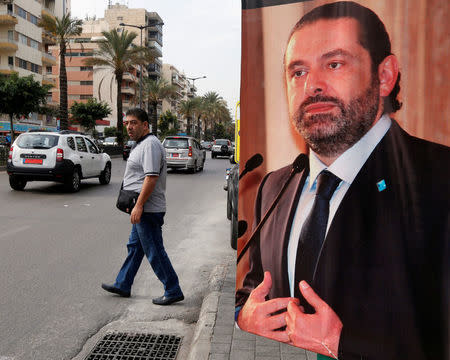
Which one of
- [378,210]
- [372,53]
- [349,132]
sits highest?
[372,53]

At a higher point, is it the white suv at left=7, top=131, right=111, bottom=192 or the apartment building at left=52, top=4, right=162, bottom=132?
the apartment building at left=52, top=4, right=162, bottom=132

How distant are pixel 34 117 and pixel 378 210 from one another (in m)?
61.2

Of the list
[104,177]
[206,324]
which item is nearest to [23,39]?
[104,177]

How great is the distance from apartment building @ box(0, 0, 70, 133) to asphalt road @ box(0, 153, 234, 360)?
44663mm

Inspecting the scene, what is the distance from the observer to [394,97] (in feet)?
6.08

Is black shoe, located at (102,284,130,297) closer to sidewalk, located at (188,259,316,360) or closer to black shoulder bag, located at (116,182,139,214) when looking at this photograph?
black shoulder bag, located at (116,182,139,214)

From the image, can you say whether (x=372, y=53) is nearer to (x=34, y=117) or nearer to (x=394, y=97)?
(x=394, y=97)

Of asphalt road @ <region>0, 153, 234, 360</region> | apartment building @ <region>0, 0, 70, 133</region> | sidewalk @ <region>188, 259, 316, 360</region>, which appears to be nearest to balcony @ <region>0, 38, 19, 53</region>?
apartment building @ <region>0, 0, 70, 133</region>

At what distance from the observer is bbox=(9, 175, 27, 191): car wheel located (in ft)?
44.4

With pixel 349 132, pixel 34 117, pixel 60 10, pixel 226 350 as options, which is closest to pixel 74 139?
pixel 226 350

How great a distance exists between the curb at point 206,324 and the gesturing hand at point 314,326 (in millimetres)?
1225

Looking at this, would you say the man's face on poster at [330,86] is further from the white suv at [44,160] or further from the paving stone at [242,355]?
the white suv at [44,160]

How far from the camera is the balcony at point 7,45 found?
52281 mm

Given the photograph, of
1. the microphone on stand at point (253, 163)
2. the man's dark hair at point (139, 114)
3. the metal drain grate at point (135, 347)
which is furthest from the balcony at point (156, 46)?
the microphone on stand at point (253, 163)
